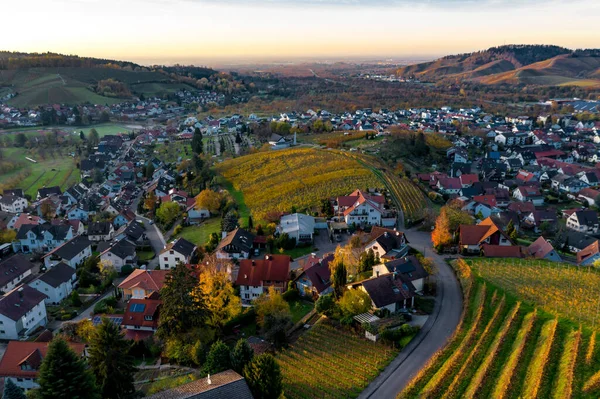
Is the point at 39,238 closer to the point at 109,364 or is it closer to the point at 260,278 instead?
the point at 260,278

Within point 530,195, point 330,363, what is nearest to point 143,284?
point 330,363

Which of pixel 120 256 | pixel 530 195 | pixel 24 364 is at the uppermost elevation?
pixel 530 195

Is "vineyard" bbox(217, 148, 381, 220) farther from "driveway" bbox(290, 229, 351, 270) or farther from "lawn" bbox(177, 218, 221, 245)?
"driveway" bbox(290, 229, 351, 270)

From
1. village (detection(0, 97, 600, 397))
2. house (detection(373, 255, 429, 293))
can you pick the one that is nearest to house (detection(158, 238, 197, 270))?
village (detection(0, 97, 600, 397))

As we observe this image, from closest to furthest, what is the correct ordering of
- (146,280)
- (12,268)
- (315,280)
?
(315,280) < (146,280) < (12,268)

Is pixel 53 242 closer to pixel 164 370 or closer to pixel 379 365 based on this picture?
pixel 164 370
